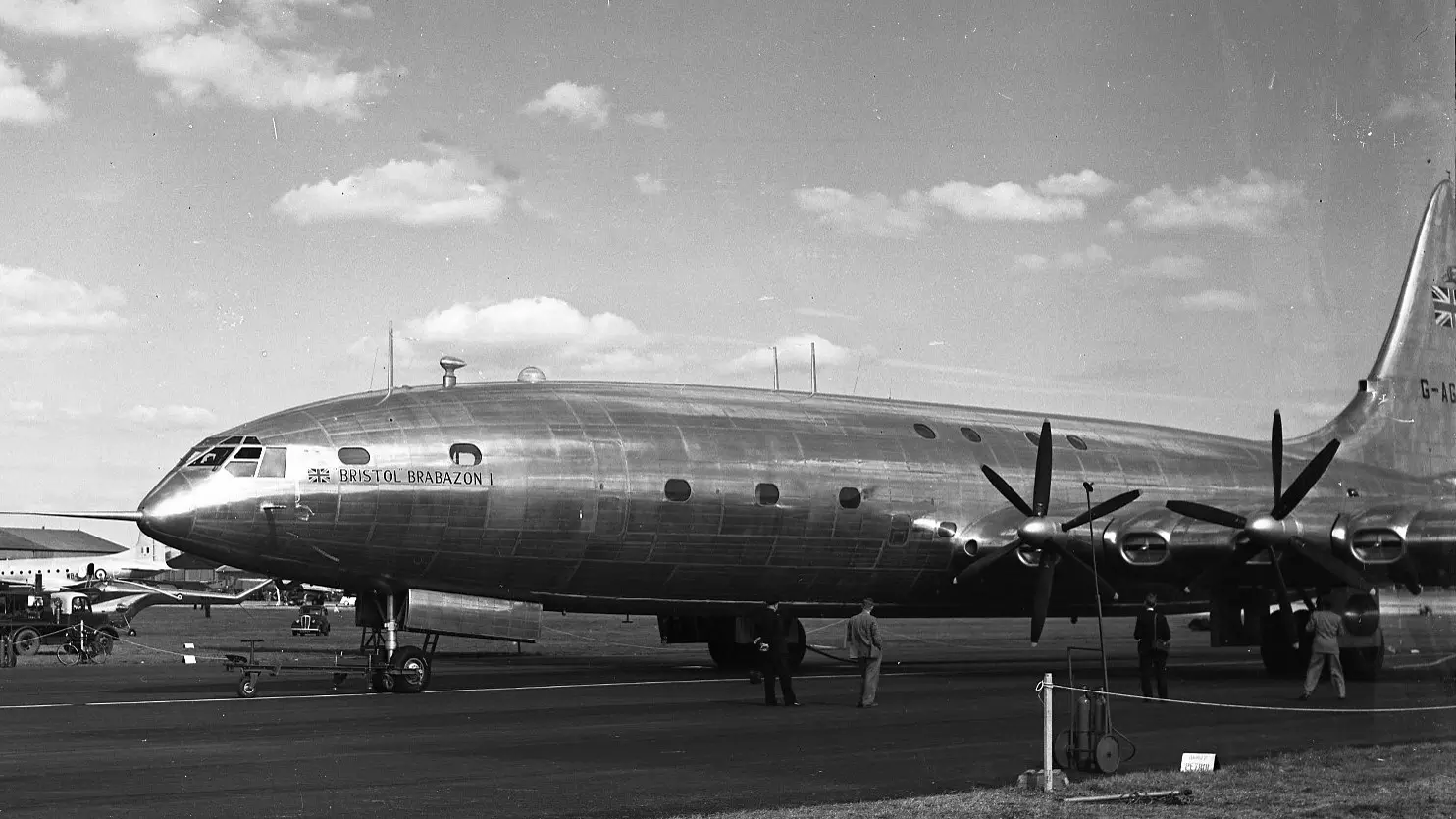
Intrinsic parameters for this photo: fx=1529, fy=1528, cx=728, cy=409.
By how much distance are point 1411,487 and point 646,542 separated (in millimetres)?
20883

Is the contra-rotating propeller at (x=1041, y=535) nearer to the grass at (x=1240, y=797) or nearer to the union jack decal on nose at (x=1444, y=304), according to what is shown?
the grass at (x=1240, y=797)

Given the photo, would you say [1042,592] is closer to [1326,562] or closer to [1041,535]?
[1041,535]

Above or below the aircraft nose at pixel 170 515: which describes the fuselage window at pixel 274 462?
above

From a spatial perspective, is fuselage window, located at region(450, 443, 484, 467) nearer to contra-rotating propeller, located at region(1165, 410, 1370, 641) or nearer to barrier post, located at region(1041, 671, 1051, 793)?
contra-rotating propeller, located at region(1165, 410, 1370, 641)

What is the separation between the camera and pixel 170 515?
23.2m

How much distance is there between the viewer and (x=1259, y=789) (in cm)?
1284

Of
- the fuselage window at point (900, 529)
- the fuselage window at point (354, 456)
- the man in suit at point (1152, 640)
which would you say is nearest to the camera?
the man in suit at point (1152, 640)

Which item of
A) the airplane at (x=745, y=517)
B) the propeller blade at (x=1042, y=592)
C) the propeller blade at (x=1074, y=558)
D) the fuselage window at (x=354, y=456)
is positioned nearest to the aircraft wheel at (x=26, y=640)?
Answer: the airplane at (x=745, y=517)

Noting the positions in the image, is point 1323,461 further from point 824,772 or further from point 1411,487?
point 824,772

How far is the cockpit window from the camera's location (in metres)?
23.8

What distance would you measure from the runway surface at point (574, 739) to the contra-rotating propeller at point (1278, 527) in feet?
6.91

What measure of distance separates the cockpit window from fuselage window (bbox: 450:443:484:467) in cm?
348

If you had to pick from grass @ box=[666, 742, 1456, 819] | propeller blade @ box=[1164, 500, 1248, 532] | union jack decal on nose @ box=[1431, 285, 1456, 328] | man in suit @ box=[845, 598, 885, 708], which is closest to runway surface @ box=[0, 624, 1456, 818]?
man in suit @ box=[845, 598, 885, 708]

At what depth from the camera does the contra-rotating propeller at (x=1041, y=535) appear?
27703mm
